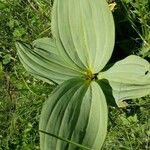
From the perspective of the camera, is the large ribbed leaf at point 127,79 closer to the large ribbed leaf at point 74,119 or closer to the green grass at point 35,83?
the large ribbed leaf at point 74,119

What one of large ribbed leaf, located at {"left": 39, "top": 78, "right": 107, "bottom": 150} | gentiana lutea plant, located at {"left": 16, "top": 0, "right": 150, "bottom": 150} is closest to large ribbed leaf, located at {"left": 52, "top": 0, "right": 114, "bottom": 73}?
gentiana lutea plant, located at {"left": 16, "top": 0, "right": 150, "bottom": 150}

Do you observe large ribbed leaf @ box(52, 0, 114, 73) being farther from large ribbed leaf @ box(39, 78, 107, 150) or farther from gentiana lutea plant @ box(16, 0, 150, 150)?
large ribbed leaf @ box(39, 78, 107, 150)

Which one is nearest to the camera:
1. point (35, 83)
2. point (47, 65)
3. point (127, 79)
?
point (127, 79)

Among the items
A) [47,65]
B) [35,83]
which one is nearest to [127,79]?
[47,65]

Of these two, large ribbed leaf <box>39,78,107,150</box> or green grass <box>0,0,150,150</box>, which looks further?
green grass <box>0,0,150,150</box>

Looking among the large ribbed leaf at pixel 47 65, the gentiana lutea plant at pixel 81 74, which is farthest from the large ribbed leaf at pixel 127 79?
the large ribbed leaf at pixel 47 65

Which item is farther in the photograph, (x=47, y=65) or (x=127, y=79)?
(x=47, y=65)

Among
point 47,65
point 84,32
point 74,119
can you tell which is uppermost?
point 84,32

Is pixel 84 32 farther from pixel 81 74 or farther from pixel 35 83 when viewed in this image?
pixel 35 83
